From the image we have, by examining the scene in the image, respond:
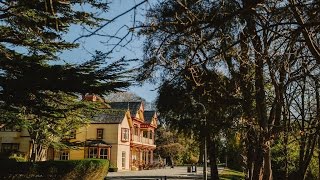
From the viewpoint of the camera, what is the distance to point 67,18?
51.1 feet

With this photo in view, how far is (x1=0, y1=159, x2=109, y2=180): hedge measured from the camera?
73.6 ft

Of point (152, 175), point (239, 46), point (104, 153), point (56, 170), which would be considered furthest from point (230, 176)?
point (239, 46)

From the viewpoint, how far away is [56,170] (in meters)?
24.7

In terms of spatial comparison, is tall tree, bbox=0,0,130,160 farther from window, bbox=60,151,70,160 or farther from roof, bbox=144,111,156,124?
roof, bbox=144,111,156,124

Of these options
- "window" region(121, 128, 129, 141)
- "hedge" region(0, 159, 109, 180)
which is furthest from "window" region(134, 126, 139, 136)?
"hedge" region(0, 159, 109, 180)

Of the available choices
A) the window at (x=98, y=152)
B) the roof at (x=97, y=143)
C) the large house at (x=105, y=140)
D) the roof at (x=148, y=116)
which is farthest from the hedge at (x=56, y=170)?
the roof at (x=148, y=116)

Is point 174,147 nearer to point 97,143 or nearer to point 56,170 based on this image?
point 97,143

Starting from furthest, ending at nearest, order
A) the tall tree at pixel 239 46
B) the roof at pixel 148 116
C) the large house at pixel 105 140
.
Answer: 1. the roof at pixel 148 116
2. the large house at pixel 105 140
3. the tall tree at pixel 239 46

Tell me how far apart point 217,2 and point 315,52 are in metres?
1.43

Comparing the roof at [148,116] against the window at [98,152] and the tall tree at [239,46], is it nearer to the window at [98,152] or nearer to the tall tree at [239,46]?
the window at [98,152]

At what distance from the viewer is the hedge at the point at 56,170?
2244cm

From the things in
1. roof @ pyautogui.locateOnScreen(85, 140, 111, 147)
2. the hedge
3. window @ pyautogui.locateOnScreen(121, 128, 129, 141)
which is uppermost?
window @ pyautogui.locateOnScreen(121, 128, 129, 141)

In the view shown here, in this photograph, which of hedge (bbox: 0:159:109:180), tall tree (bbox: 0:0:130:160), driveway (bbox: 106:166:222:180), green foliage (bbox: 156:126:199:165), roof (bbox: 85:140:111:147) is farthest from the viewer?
green foliage (bbox: 156:126:199:165)

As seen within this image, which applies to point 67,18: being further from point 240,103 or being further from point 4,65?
point 240,103
